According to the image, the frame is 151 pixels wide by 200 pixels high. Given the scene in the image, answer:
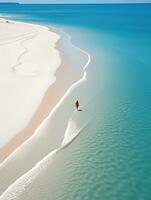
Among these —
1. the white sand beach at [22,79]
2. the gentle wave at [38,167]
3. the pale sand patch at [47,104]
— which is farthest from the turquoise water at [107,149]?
the white sand beach at [22,79]

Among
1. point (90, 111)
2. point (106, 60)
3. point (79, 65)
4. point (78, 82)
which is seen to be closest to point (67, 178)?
point (90, 111)

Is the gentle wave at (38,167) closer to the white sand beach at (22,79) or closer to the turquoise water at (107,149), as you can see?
the turquoise water at (107,149)

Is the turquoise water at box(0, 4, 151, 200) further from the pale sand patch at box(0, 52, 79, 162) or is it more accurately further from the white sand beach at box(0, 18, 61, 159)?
the white sand beach at box(0, 18, 61, 159)

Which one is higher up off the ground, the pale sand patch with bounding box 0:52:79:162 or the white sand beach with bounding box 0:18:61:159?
the white sand beach with bounding box 0:18:61:159

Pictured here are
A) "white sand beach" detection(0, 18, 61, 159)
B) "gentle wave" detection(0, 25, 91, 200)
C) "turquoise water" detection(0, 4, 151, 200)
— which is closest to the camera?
"gentle wave" detection(0, 25, 91, 200)

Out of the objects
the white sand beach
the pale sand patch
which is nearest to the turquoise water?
the pale sand patch

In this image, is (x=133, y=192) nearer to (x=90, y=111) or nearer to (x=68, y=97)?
(x=90, y=111)

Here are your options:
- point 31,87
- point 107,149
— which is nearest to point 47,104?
point 31,87

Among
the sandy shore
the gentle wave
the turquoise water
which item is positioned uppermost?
the sandy shore

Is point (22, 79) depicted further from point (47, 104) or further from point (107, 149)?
point (107, 149)
